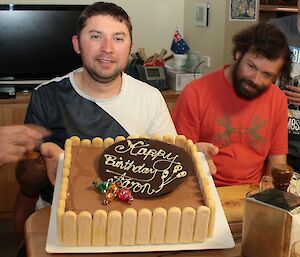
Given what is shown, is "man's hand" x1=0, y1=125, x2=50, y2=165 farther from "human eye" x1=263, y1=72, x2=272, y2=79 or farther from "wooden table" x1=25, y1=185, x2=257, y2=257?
"human eye" x1=263, y1=72, x2=272, y2=79

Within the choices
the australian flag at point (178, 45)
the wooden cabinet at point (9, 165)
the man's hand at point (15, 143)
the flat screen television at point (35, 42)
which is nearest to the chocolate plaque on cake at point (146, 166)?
the man's hand at point (15, 143)

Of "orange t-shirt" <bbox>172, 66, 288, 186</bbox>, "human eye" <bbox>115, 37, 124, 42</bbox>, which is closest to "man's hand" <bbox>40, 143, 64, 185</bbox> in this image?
"human eye" <bbox>115, 37, 124, 42</bbox>

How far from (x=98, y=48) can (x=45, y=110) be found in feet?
0.99

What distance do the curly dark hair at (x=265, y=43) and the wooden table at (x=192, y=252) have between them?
1.97ft

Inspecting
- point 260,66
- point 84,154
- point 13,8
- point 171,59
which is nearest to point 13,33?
point 13,8

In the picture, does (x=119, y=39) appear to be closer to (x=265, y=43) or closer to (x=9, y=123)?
(x=265, y=43)

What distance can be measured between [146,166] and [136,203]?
0.15 metres

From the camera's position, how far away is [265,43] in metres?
1.85

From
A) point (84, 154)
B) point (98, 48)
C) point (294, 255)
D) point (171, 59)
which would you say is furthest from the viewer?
point (171, 59)

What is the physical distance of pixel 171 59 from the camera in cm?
372

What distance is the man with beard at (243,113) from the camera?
6.18ft

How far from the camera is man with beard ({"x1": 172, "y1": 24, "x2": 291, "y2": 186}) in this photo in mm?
1883

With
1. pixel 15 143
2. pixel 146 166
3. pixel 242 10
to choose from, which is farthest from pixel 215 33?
pixel 146 166

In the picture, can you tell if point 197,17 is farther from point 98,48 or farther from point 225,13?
point 98,48
